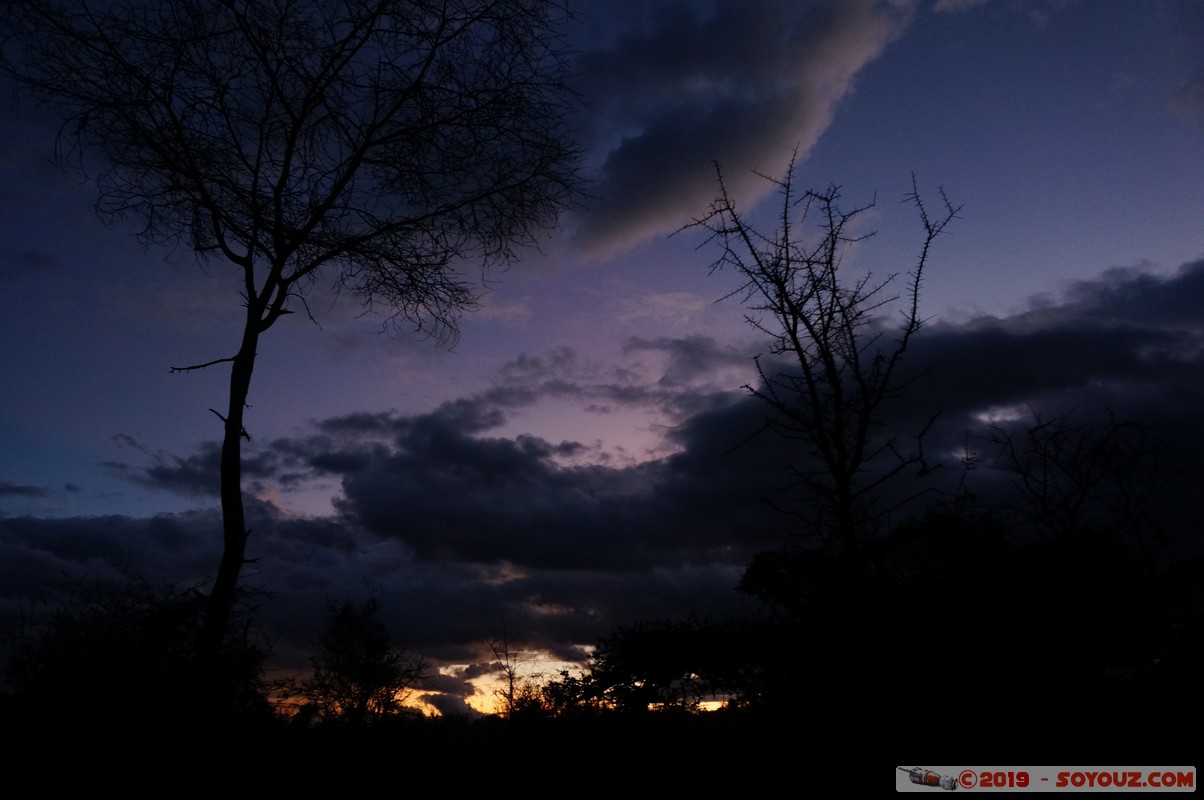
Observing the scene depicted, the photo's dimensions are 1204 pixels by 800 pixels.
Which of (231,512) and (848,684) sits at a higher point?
(231,512)

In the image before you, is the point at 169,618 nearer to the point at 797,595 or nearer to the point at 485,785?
the point at 485,785

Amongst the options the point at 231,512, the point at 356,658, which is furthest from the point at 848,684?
the point at 356,658

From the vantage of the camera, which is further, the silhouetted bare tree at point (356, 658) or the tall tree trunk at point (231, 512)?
the silhouetted bare tree at point (356, 658)

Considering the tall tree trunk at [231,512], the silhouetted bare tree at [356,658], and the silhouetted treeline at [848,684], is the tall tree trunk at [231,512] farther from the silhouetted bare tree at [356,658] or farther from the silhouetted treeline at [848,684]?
the silhouetted bare tree at [356,658]

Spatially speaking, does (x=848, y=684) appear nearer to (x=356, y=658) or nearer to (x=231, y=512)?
(x=231, y=512)

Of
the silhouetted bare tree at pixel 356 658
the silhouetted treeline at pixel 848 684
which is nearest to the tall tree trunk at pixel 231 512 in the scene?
the silhouetted treeline at pixel 848 684

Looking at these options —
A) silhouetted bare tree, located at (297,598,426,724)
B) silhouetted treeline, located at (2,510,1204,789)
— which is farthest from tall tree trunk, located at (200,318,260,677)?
silhouetted bare tree, located at (297,598,426,724)

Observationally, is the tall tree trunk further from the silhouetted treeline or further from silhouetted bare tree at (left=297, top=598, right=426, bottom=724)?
silhouetted bare tree at (left=297, top=598, right=426, bottom=724)

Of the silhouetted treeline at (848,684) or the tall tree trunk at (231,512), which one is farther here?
the tall tree trunk at (231,512)

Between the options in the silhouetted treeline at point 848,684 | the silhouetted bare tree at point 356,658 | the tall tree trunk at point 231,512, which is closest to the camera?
the silhouetted treeline at point 848,684

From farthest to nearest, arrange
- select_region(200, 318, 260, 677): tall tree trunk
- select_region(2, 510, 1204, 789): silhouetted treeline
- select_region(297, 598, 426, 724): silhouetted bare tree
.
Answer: select_region(297, 598, 426, 724): silhouetted bare tree, select_region(200, 318, 260, 677): tall tree trunk, select_region(2, 510, 1204, 789): silhouetted treeline

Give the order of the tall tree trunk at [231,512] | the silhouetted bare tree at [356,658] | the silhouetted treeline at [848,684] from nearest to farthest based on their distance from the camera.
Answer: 1. the silhouetted treeline at [848,684]
2. the tall tree trunk at [231,512]
3. the silhouetted bare tree at [356,658]

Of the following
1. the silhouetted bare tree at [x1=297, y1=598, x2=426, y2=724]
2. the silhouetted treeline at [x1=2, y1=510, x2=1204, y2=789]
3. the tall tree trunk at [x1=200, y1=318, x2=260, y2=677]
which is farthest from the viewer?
the silhouetted bare tree at [x1=297, y1=598, x2=426, y2=724]

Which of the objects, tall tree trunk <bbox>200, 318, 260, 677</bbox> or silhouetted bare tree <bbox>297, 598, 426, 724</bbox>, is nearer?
tall tree trunk <bbox>200, 318, 260, 677</bbox>
